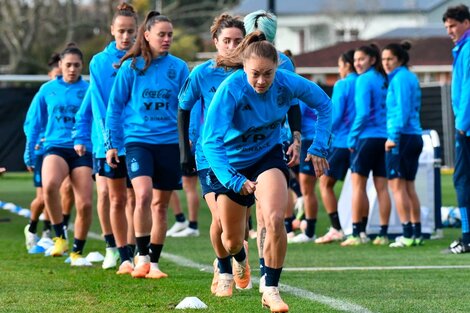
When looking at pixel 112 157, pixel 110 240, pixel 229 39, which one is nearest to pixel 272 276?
pixel 229 39

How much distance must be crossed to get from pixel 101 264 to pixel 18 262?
926 millimetres

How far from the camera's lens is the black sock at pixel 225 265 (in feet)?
31.1

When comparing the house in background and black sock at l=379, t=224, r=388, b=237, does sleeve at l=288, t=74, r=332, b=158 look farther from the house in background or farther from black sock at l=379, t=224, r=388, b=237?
the house in background

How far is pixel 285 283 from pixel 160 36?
229 cm

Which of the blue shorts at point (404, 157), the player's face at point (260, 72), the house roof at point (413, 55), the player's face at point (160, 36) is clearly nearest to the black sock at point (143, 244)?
the player's face at point (160, 36)

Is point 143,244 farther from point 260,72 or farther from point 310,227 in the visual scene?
point 310,227

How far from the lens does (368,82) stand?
46.6ft

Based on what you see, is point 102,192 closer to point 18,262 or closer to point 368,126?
point 18,262

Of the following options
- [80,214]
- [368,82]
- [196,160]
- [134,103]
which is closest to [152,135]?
[134,103]

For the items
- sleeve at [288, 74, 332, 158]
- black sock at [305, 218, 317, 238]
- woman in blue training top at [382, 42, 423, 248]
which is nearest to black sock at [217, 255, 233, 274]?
sleeve at [288, 74, 332, 158]

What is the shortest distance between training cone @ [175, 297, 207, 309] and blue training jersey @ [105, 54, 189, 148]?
2214mm

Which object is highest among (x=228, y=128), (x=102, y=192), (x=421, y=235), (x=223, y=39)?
(x=223, y=39)

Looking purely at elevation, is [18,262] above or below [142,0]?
below

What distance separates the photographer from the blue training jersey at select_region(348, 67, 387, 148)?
14.1m
